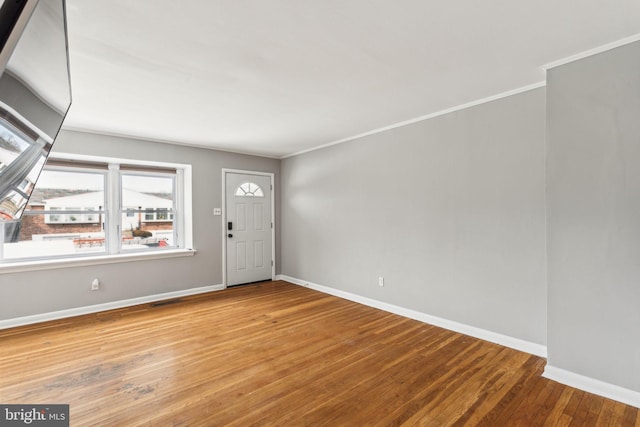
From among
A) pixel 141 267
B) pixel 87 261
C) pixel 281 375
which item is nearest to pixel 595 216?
pixel 281 375

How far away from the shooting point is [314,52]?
214 centimetres

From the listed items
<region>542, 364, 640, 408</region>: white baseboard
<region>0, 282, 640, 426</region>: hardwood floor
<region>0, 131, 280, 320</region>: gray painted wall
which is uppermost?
<region>0, 131, 280, 320</region>: gray painted wall

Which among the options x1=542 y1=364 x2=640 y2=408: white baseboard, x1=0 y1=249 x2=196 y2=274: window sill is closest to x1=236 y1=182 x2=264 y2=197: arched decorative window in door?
x1=0 y1=249 x2=196 y2=274: window sill

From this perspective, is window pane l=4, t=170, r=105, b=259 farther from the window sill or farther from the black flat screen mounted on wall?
the black flat screen mounted on wall

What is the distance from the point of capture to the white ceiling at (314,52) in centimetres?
172

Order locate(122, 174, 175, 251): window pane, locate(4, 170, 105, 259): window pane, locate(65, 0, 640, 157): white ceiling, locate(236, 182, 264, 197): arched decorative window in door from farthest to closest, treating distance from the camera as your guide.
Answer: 1. locate(236, 182, 264, 197): arched decorative window in door
2. locate(122, 174, 175, 251): window pane
3. locate(4, 170, 105, 259): window pane
4. locate(65, 0, 640, 157): white ceiling

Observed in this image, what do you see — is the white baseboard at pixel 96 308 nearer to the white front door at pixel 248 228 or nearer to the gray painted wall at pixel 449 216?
the white front door at pixel 248 228

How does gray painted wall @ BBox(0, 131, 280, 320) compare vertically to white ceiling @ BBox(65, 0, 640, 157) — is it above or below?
below

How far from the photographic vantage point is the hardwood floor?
1944mm

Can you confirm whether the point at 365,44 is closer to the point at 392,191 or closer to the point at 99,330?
the point at 392,191

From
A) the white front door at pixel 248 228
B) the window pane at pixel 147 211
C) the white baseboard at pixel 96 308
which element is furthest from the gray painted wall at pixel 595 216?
the window pane at pixel 147 211

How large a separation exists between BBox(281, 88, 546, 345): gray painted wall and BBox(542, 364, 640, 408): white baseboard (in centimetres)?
42

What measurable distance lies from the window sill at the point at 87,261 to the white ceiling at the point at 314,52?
69.3 inches

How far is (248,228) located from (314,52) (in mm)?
3779
